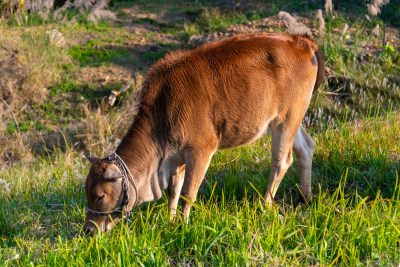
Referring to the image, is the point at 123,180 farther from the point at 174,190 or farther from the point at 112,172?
the point at 174,190

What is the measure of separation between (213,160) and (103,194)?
1992mm

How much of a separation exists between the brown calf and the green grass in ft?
0.86

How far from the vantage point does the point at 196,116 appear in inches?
181

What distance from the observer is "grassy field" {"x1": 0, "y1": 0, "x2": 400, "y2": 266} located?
401 cm

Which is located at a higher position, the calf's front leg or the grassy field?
the calf's front leg

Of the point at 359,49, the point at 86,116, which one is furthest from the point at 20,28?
the point at 359,49

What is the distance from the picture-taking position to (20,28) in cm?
Result: 1132

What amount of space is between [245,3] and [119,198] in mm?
8416

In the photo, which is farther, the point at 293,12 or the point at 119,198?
the point at 293,12

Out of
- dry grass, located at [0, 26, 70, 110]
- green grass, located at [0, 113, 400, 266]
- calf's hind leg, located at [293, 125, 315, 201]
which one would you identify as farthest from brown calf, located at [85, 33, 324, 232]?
dry grass, located at [0, 26, 70, 110]

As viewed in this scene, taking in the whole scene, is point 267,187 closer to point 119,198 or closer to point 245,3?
point 119,198

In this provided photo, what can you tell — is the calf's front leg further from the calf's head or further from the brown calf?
the calf's head

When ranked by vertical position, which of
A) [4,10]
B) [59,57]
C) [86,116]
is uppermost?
[4,10]

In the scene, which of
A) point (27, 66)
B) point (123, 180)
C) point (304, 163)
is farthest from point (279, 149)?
point (27, 66)
